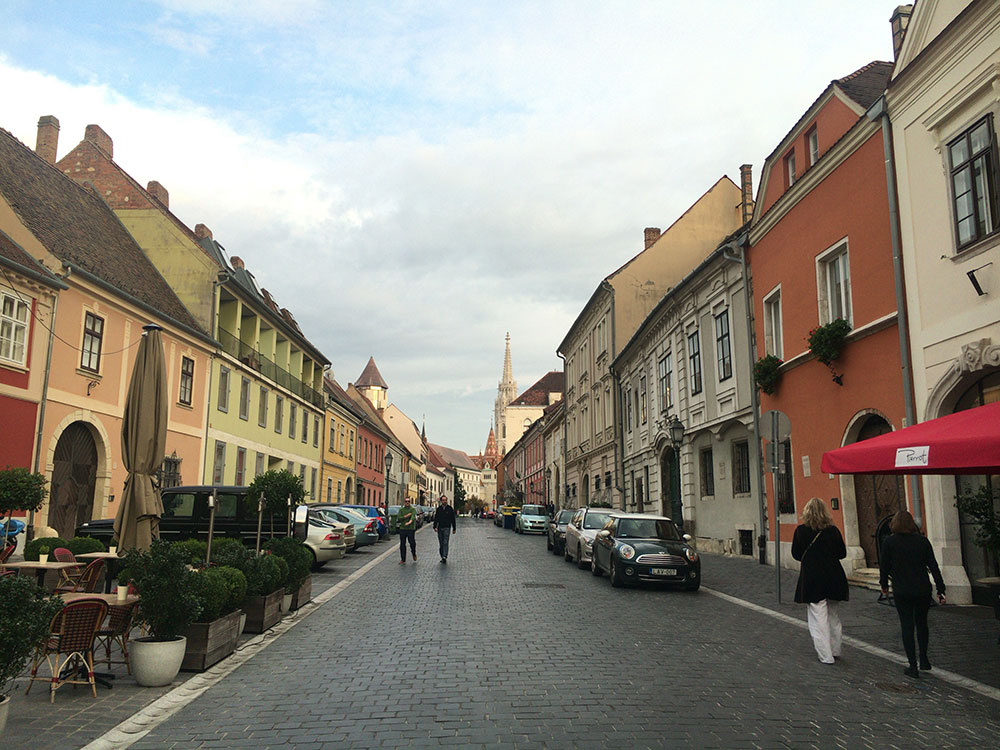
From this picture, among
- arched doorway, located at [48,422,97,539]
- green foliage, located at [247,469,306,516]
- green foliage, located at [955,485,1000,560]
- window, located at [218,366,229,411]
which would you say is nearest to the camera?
green foliage, located at [955,485,1000,560]

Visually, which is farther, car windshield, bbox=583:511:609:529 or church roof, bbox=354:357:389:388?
church roof, bbox=354:357:389:388

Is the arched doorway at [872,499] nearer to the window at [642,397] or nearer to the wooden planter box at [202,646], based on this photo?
the wooden planter box at [202,646]

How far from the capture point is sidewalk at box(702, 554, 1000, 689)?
313 inches

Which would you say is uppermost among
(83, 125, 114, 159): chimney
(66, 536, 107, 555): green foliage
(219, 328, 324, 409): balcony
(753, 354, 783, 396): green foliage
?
(83, 125, 114, 159): chimney

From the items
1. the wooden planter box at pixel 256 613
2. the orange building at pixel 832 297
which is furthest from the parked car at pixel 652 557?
the wooden planter box at pixel 256 613

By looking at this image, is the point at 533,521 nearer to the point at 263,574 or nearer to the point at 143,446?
the point at 263,574

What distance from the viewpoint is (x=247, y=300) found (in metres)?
34.1

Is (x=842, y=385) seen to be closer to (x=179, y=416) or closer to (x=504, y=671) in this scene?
(x=504, y=671)

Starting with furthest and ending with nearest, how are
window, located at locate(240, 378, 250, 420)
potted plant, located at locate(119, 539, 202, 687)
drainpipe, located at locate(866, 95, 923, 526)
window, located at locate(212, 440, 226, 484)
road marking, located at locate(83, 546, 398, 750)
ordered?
1. window, located at locate(240, 378, 250, 420)
2. window, located at locate(212, 440, 226, 484)
3. drainpipe, located at locate(866, 95, 923, 526)
4. potted plant, located at locate(119, 539, 202, 687)
5. road marking, located at locate(83, 546, 398, 750)

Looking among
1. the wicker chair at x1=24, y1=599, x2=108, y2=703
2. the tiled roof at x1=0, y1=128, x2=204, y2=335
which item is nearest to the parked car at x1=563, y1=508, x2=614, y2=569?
the wicker chair at x1=24, y1=599, x2=108, y2=703

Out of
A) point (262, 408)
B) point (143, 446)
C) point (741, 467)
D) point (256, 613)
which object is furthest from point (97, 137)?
point (256, 613)

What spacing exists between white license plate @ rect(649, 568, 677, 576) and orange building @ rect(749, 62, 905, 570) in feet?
7.75

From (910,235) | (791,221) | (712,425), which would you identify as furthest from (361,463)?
(910,235)

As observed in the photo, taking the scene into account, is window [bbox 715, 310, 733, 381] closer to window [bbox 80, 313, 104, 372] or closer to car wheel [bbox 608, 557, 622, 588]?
car wheel [bbox 608, 557, 622, 588]
